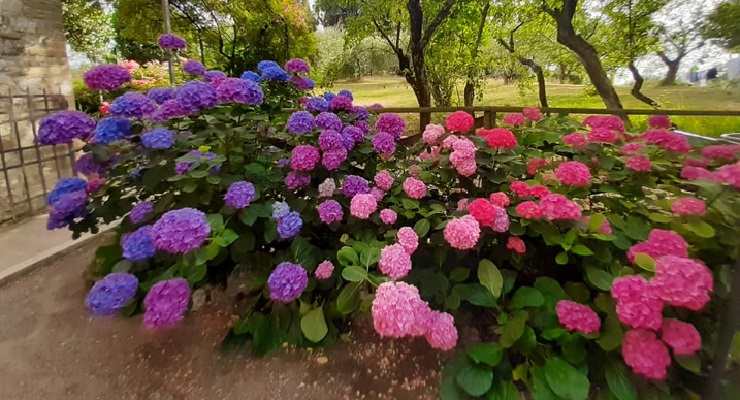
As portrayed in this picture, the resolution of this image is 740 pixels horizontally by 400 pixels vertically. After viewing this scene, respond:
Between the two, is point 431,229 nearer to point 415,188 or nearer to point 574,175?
point 415,188

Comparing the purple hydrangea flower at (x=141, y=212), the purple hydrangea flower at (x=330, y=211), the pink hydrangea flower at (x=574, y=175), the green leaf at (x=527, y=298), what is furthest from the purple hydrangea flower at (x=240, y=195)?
the pink hydrangea flower at (x=574, y=175)

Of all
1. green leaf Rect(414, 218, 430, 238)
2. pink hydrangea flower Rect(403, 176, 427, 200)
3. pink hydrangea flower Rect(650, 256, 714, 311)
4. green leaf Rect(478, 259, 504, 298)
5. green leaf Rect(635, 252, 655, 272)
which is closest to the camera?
pink hydrangea flower Rect(650, 256, 714, 311)

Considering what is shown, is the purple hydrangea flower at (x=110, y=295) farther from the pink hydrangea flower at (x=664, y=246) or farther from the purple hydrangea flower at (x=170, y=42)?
the pink hydrangea flower at (x=664, y=246)

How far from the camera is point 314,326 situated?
1.20 m

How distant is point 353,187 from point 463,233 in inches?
18.7

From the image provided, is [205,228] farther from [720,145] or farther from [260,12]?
[260,12]

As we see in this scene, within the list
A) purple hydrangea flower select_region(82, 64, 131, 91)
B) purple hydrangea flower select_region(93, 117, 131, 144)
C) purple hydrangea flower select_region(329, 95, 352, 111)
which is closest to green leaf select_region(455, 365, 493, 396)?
purple hydrangea flower select_region(329, 95, 352, 111)

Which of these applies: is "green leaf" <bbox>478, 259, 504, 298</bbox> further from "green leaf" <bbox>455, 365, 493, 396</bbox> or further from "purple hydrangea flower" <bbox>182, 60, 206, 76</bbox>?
"purple hydrangea flower" <bbox>182, 60, 206, 76</bbox>

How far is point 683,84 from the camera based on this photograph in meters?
1.16

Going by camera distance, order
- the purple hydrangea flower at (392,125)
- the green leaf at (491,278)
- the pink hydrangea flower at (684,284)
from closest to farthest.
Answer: the pink hydrangea flower at (684,284), the green leaf at (491,278), the purple hydrangea flower at (392,125)

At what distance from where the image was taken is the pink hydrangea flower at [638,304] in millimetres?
833

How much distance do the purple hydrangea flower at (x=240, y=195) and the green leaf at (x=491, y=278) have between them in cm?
74

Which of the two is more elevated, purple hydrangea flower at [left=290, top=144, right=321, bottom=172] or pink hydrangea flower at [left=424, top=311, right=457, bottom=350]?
purple hydrangea flower at [left=290, top=144, right=321, bottom=172]

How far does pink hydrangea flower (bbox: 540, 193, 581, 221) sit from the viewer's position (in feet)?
3.50
